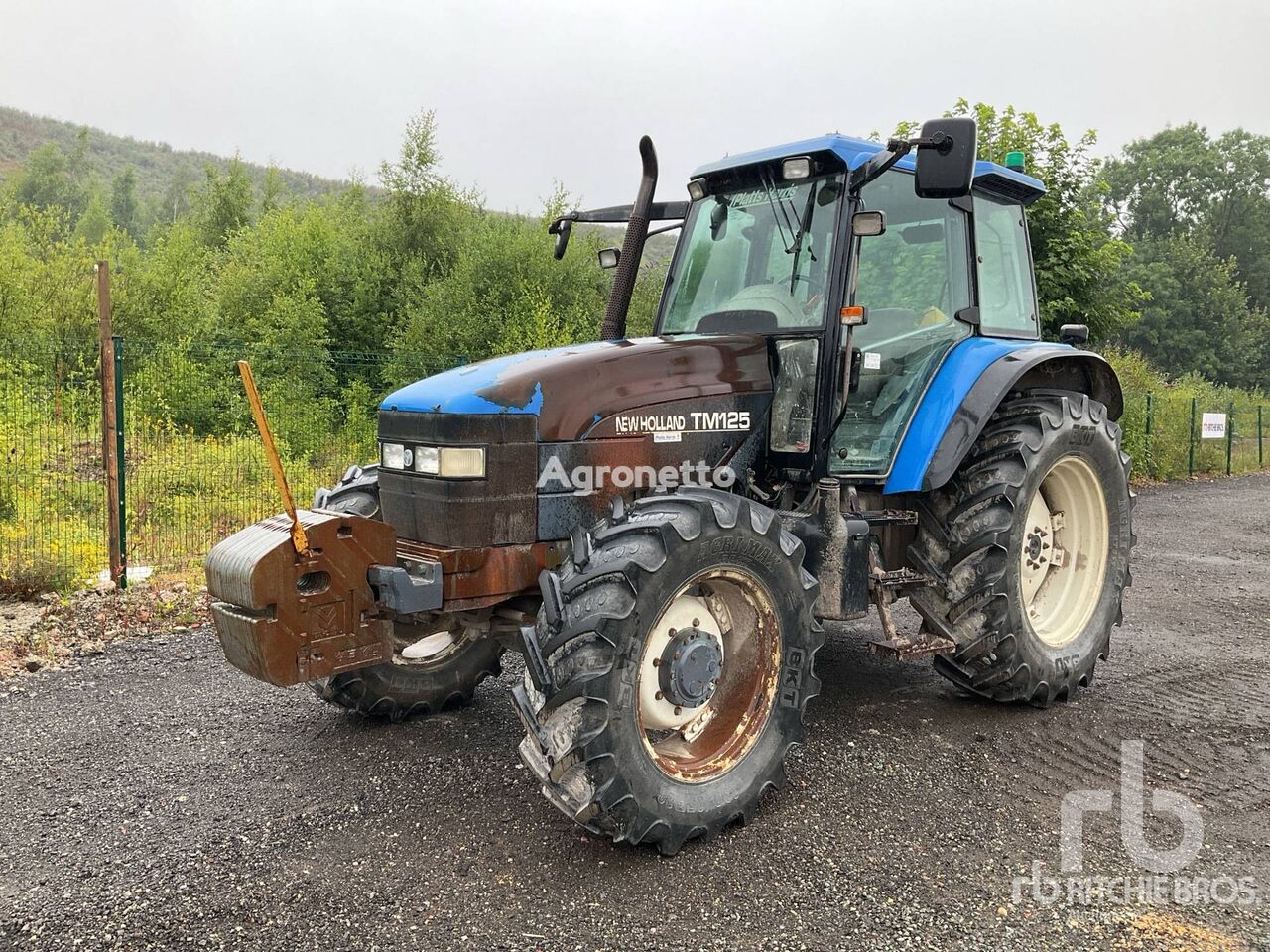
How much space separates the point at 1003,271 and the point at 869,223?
1644 mm

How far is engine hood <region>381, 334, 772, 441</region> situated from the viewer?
347cm

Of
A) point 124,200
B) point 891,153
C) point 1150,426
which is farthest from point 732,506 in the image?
point 124,200

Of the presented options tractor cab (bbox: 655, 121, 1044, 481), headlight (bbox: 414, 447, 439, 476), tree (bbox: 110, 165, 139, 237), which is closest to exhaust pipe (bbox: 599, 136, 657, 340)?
tractor cab (bbox: 655, 121, 1044, 481)

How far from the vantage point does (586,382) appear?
141 inches

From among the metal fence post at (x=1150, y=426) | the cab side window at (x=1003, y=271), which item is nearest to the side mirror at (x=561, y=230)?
the cab side window at (x=1003, y=271)

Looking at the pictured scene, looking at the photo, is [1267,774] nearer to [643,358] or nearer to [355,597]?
[643,358]

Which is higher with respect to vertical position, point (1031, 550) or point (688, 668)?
point (1031, 550)

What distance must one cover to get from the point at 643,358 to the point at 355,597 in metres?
→ 1.45

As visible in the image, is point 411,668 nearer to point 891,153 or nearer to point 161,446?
point 891,153

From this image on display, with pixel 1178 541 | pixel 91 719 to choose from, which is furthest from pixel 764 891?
pixel 1178 541

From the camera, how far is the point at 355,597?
3234 mm

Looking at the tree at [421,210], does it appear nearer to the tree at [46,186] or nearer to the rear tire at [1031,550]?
the rear tire at [1031,550]

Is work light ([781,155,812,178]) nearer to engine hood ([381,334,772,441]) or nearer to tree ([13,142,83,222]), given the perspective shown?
engine hood ([381,334,772,441])

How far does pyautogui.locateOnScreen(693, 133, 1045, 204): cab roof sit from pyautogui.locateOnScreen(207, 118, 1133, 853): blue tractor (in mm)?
18
